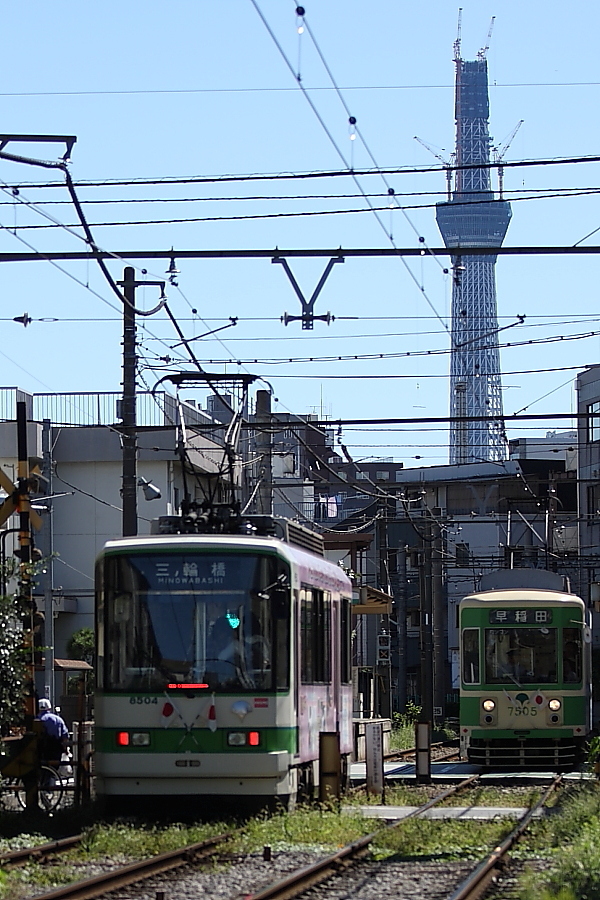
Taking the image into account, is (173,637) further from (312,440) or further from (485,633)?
(312,440)

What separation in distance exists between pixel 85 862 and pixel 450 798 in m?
7.41

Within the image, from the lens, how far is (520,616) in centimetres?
2473

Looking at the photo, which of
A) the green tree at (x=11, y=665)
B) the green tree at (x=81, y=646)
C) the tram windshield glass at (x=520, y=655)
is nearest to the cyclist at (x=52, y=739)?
the green tree at (x=11, y=665)

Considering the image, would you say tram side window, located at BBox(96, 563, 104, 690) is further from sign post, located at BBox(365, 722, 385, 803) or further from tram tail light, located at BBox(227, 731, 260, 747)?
sign post, located at BBox(365, 722, 385, 803)

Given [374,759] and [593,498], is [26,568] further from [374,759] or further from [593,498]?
[593,498]

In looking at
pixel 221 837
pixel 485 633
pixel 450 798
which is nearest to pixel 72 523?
pixel 485 633

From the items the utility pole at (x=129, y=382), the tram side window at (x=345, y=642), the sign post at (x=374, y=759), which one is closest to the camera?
the sign post at (x=374, y=759)

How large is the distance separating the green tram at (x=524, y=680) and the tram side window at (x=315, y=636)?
6.42 metres

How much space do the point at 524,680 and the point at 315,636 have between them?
7.89 m

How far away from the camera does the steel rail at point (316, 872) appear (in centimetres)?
1032

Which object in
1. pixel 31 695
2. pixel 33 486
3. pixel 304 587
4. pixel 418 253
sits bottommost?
pixel 31 695

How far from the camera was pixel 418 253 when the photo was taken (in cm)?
1647

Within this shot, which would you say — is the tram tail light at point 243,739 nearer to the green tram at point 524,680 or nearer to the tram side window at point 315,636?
the tram side window at point 315,636

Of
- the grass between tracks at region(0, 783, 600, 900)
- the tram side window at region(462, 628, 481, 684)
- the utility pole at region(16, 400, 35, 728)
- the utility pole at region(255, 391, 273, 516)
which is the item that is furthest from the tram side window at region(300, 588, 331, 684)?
the utility pole at region(255, 391, 273, 516)
